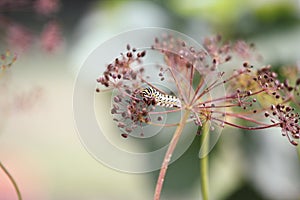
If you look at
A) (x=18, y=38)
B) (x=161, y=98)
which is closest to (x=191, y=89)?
(x=161, y=98)

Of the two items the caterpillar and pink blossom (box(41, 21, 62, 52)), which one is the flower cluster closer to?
the caterpillar

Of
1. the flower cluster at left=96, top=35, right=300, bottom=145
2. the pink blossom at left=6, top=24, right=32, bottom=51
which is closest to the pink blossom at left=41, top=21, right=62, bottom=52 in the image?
the pink blossom at left=6, top=24, right=32, bottom=51

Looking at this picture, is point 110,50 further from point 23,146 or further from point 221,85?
point 23,146

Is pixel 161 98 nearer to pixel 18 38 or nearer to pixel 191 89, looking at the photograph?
pixel 191 89

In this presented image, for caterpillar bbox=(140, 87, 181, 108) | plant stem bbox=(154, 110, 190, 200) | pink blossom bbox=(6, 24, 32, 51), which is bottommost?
plant stem bbox=(154, 110, 190, 200)

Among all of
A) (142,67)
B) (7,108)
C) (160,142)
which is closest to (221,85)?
(142,67)

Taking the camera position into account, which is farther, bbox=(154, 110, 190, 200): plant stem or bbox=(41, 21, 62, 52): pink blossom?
bbox=(41, 21, 62, 52): pink blossom

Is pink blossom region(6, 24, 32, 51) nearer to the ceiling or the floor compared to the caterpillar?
nearer to the ceiling

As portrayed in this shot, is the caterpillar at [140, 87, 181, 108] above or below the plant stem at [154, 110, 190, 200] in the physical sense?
above

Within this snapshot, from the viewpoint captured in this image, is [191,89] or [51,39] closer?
[191,89]
